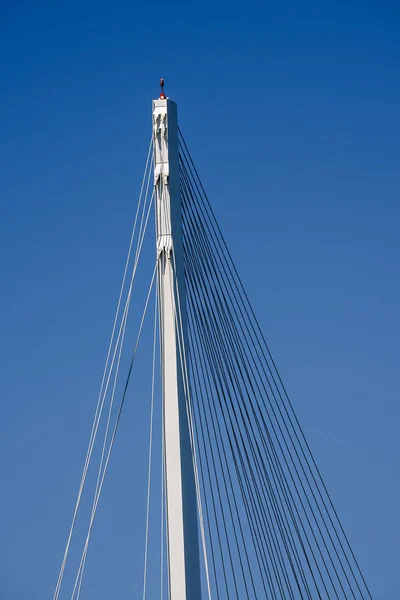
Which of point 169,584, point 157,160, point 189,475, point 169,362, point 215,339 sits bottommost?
point 169,584

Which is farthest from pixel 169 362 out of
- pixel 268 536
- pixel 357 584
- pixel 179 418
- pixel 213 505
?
pixel 357 584

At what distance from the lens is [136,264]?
19.7m

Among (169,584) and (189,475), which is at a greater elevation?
(189,475)

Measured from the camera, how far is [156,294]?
1936 cm

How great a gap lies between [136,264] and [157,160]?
1.67 m

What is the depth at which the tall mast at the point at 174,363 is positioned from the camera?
1778 cm

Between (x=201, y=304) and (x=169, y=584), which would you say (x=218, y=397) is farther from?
(x=169, y=584)

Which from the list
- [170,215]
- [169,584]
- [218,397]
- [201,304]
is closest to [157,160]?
[170,215]

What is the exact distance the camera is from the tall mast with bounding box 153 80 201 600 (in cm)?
1778

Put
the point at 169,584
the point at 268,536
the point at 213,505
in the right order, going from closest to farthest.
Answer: the point at 169,584
the point at 213,505
the point at 268,536

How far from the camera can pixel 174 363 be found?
1862 cm

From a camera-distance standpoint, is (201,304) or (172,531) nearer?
(172,531)

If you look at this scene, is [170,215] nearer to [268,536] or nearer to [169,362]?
[169,362]

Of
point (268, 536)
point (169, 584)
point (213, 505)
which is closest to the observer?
point (169, 584)
